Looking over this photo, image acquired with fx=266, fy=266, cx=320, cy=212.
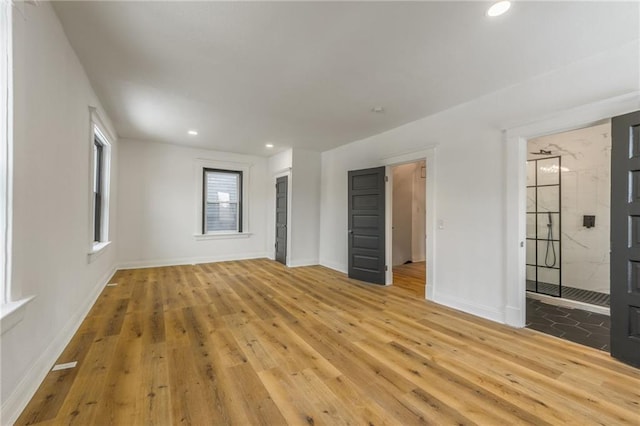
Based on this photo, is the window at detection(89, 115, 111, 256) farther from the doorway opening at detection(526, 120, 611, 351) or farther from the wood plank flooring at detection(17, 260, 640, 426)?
the doorway opening at detection(526, 120, 611, 351)

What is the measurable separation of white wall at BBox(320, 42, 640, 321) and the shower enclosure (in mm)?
1747

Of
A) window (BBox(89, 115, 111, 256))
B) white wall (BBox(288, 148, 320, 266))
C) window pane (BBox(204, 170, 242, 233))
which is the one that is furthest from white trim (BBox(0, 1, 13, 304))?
window pane (BBox(204, 170, 242, 233))

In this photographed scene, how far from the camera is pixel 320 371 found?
2.05m

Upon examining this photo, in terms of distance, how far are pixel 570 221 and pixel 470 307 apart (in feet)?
8.49

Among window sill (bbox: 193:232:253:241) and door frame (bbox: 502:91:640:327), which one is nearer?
door frame (bbox: 502:91:640:327)

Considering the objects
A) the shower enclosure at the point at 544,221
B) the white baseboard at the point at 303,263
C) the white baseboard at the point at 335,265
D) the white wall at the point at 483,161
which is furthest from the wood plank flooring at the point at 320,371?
the white baseboard at the point at 303,263

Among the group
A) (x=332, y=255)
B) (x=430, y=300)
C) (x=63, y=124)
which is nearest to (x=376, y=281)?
(x=430, y=300)

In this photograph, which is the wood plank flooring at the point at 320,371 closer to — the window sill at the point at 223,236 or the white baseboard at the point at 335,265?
the white baseboard at the point at 335,265

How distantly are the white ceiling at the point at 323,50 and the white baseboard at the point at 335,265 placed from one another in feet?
10.3

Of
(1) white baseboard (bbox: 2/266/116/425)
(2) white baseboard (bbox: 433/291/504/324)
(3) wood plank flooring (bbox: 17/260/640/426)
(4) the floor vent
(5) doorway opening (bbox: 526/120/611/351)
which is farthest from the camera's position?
(5) doorway opening (bbox: 526/120/611/351)

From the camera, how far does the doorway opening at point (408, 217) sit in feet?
21.5

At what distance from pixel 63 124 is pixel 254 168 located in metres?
4.69

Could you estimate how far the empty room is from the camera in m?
1.68

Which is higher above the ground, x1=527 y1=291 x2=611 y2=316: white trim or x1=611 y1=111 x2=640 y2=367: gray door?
x1=611 y1=111 x2=640 y2=367: gray door
